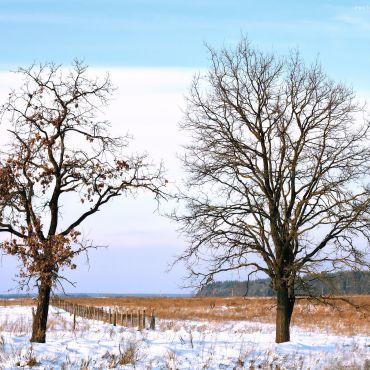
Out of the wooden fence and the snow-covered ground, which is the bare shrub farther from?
the wooden fence

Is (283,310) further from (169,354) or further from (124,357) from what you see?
(124,357)

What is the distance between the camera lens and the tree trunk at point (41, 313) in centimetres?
1499

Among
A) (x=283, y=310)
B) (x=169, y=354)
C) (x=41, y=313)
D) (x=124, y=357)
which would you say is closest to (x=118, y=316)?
(x=283, y=310)

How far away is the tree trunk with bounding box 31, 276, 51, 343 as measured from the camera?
15.0 metres

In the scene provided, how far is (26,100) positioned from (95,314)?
17466 millimetres

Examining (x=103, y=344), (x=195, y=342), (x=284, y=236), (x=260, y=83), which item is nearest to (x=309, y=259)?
(x=284, y=236)

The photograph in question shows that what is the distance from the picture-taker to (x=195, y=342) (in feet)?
52.7

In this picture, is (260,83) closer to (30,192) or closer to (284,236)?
(284,236)

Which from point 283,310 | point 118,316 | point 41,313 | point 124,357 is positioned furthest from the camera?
point 118,316

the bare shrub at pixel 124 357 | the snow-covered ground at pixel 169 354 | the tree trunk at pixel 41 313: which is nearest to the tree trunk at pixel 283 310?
the snow-covered ground at pixel 169 354

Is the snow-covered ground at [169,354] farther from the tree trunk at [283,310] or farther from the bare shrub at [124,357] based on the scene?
the tree trunk at [283,310]

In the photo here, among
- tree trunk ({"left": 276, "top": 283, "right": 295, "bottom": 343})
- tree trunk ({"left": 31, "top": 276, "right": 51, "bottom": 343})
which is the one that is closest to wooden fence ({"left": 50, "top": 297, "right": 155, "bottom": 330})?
tree trunk ({"left": 31, "top": 276, "right": 51, "bottom": 343})

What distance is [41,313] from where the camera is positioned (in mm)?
15547

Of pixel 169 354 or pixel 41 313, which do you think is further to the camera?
pixel 41 313
